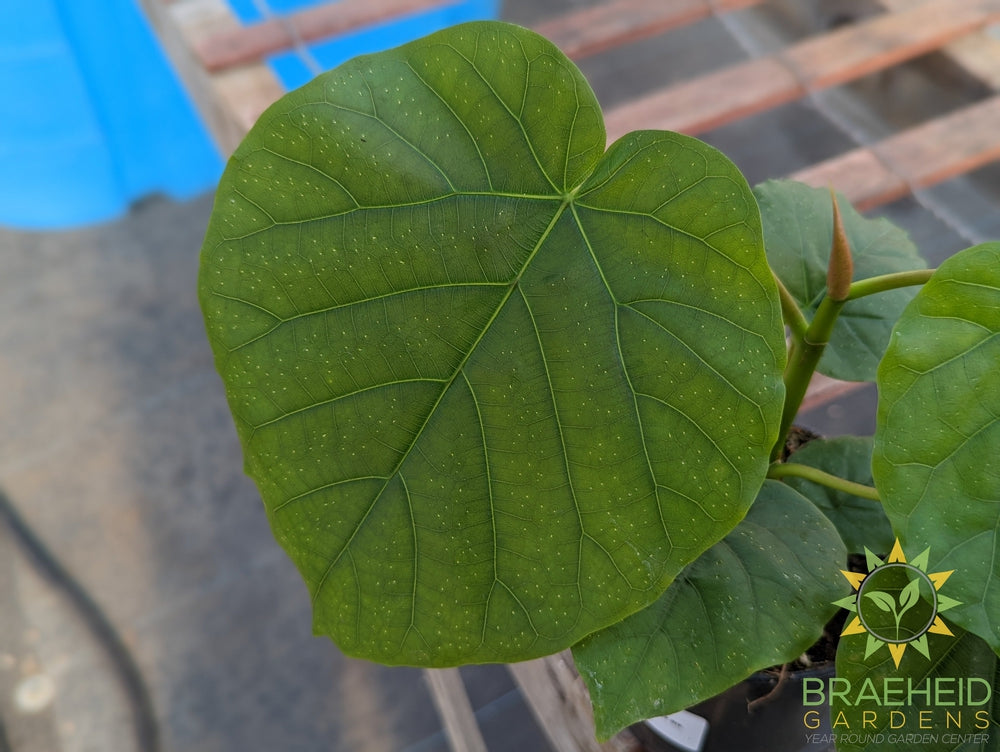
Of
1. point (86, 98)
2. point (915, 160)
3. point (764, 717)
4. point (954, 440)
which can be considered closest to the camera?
point (954, 440)

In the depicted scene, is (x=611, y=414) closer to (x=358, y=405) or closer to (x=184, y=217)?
(x=358, y=405)

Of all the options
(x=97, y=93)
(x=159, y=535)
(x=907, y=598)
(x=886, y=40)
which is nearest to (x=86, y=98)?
(x=97, y=93)

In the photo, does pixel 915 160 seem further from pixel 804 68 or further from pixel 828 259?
pixel 828 259

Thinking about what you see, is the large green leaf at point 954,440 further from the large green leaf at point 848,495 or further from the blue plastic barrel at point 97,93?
the blue plastic barrel at point 97,93

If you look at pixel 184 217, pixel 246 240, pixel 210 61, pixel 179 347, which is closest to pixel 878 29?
pixel 210 61

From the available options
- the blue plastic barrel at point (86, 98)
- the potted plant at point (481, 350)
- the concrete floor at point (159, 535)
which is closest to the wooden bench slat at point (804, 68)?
the concrete floor at point (159, 535)
